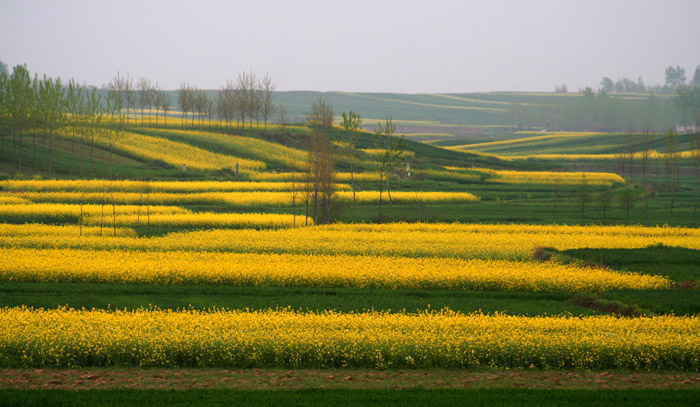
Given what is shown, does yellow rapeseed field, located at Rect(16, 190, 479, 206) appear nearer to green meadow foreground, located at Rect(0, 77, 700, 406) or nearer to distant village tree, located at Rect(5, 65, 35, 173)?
green meadow foreground, located at Rect(0, 77, 700, 406)

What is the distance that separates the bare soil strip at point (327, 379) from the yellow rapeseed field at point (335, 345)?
1.88ft

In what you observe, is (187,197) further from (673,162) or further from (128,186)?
(673,162)

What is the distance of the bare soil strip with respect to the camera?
1681cm

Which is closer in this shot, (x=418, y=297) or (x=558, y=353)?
(x=558, y=353)

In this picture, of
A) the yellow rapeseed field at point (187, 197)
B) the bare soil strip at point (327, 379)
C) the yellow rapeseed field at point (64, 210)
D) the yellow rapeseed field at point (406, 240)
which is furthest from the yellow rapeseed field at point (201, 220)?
the bare soil strip at point (327, 379)

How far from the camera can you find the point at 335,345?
19281mm

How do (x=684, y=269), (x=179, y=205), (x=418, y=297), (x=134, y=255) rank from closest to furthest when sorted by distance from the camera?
(x=418, y=297) < (x=684, y=269) < (x=134, y=255) < (x=179, y=205)

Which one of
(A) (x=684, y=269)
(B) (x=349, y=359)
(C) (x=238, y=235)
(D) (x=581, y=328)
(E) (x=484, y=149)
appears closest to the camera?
(B) (x=349, y=359)

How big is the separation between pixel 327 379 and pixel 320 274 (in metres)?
13.6

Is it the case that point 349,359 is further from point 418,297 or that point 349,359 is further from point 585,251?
point 585,251

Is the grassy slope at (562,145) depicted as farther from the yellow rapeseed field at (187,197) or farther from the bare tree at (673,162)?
the yellow rapeseed field at (187,197)

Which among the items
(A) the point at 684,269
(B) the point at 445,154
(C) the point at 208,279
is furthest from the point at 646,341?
(B) the point at 445,154

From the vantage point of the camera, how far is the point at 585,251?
126 feet

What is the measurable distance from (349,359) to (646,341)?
28.2 feet
